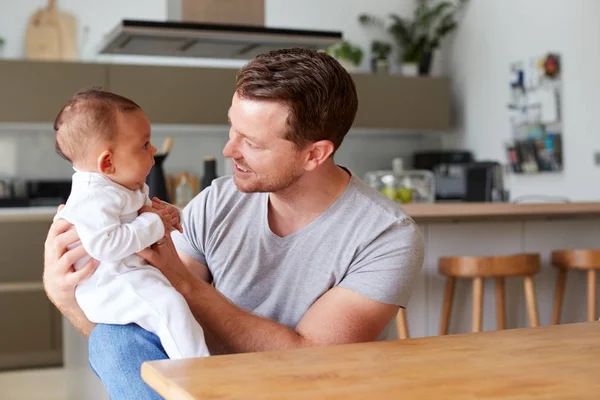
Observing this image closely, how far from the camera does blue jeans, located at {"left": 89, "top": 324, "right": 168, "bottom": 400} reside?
147 cm

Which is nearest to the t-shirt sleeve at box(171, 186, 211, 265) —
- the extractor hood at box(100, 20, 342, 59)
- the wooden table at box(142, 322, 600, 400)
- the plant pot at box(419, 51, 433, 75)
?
the wooden table at box(142, 322, 600, 400)

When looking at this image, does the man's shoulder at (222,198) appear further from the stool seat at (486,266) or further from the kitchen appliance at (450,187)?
the kitchen appliance at (450,187)

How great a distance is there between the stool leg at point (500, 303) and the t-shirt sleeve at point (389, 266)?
1.67 metres

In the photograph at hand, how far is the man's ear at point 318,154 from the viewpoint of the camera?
173cm

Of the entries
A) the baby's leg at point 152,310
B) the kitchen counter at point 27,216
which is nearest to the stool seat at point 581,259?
the baby's leg at point 152,310

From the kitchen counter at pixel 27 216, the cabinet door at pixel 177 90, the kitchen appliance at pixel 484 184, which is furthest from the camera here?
the cabinet door at pixel 177 90

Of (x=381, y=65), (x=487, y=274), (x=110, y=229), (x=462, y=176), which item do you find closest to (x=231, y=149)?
(x=110, y=229)

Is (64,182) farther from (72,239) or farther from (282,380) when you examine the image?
(282,380)

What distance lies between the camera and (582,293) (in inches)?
140

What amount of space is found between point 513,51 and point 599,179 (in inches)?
51.3

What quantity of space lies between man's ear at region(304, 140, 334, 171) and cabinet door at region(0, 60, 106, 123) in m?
4.03

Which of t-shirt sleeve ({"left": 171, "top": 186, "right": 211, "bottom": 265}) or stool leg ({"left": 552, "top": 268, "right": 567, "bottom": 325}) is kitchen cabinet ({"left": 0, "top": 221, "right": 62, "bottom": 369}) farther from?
t-shirt sleeve ({"left": 171, "top": 186, "right": 211, "bottom": 265})

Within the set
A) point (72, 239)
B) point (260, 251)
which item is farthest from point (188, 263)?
point (72, 239)

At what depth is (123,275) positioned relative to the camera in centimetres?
158
